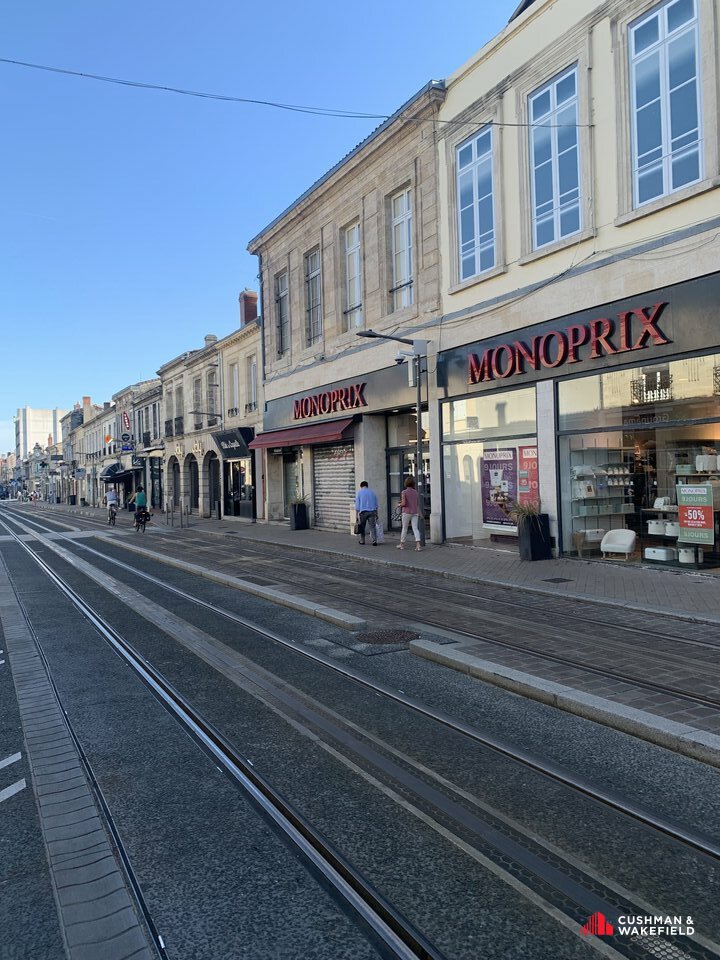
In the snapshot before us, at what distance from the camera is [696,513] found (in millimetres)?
10906

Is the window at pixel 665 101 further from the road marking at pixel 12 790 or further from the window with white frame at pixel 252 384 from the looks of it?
the window with white frame at pixel 252 384

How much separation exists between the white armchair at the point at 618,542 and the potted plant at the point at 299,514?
1230cm

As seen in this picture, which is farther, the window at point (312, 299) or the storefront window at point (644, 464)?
the window at point (312, 299)

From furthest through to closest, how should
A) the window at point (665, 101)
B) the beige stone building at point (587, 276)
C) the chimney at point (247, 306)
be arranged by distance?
the chimney at point (247, 306) < the beige stone building at point (587, 276) < the window at point (665, 101)

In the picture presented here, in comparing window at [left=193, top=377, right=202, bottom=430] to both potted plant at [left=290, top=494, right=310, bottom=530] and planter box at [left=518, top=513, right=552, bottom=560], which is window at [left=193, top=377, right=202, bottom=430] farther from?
planter box at [left=518, top=513, right=552, bottom=560]

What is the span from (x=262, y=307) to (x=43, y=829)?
25.0 m

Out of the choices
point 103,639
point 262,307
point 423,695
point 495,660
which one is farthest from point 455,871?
point 262,307

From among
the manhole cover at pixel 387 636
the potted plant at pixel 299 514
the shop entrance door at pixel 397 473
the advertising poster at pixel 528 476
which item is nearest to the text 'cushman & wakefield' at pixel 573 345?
the advertising poster at pixel 528 476

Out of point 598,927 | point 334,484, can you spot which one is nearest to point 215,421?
point 334,484

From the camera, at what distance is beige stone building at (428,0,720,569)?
10711 mm

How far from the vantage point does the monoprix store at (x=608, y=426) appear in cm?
1077

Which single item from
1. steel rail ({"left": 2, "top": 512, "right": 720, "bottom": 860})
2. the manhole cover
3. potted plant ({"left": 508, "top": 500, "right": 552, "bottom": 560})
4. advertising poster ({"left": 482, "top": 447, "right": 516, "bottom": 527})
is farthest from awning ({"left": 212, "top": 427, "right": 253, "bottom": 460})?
steel rail ({"left": 2, "top": 512, "right": 720, "bottom": 860})

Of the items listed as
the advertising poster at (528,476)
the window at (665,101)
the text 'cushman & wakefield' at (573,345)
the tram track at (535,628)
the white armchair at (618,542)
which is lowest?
the tram track at (535,628)

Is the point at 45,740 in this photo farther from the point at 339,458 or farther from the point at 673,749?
the point at 339,458
